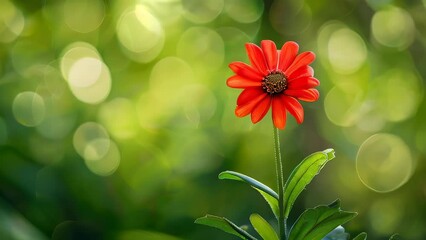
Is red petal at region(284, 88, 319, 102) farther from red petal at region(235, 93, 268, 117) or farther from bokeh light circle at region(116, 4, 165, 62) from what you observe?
bokeh light circle at region(116, 4, 165, 62)

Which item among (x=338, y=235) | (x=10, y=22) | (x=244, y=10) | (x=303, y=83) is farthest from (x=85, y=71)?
(x=303, y=83)

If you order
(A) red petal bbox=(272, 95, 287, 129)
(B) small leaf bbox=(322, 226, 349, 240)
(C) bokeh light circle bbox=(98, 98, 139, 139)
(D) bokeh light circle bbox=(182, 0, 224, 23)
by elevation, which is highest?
(D) bokeh light circle bbox=(182, 0, 224, 23)

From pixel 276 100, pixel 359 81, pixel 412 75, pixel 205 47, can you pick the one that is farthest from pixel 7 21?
pixel 276 100

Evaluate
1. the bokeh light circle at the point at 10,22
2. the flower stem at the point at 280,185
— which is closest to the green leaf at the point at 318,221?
the flower stem at the point at 280,185

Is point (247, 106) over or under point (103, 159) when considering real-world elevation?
under

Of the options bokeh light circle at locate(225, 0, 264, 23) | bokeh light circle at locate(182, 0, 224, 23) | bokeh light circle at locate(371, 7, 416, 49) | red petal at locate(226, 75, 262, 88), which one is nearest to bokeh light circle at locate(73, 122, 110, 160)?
bokeh light circle at locate(182, 0, 224, 23)

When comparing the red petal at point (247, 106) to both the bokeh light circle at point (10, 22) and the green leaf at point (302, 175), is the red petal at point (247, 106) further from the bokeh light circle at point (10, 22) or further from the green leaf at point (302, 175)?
the bokeh light circle at point (10, 22)

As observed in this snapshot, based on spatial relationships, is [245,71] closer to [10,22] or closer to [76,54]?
[76,54]
